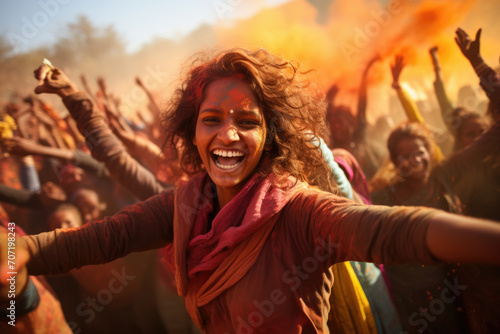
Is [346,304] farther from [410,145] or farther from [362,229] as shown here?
[410,145]

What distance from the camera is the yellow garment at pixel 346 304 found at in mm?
1700

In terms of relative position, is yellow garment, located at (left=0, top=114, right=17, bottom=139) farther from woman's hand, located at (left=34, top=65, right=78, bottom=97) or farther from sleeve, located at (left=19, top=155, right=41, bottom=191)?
woman's hand, located at (left=34, top=65, right=78, bottom=97)

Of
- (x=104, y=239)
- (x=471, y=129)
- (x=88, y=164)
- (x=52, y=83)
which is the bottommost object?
(x=104, y=239)

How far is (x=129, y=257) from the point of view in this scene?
9.06 ft

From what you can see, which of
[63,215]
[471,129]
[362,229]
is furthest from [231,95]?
[471,129]

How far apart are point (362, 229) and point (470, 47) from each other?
2231mm

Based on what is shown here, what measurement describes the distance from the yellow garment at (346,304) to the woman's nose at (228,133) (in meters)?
0.94

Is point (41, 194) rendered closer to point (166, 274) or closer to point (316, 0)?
point (166, 274)

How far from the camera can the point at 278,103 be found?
5.24 feet

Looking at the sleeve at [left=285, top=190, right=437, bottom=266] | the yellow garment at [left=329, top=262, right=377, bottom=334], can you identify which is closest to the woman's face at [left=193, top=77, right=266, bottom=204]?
the sleeve at [left=285, top=190, right=437, bottom=266]

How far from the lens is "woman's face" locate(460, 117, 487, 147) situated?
2.66 meters

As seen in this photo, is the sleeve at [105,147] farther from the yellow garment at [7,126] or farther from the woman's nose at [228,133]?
the woman's nose at [228,133]

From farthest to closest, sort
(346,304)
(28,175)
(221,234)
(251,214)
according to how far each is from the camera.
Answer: (28,175)
(346,304)
(221,234)
(251,214)

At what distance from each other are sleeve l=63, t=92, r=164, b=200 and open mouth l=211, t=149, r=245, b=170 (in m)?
1.16
